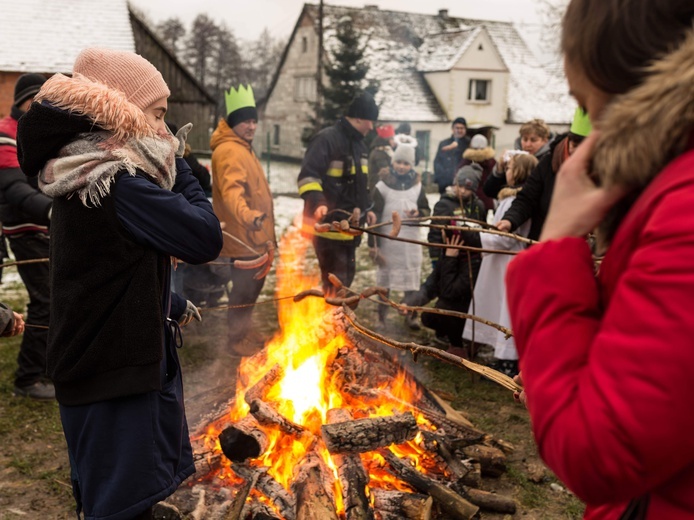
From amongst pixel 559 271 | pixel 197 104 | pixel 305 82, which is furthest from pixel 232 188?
pixel 305 82

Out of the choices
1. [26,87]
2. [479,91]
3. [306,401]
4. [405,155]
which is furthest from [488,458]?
[479,91]

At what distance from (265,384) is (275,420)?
51 centimetres

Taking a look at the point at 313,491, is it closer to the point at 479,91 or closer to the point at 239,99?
the point at 239,99

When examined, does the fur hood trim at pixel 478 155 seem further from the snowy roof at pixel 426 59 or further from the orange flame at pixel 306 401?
the snowy roof at pixel 426 59

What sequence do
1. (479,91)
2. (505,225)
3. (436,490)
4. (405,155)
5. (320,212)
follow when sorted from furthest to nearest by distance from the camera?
(479,91) < (405,155) < (320,212) < (505,225) < (436,490)

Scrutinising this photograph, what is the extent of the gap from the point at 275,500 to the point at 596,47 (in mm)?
3015

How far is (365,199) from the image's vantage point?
7.07 metres

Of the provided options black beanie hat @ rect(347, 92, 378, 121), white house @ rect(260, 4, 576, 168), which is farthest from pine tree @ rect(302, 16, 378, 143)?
black beanie hat @ rect(347, 92, 378, 121)

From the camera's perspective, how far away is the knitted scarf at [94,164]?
88.3 inches

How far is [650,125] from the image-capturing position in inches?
41.3

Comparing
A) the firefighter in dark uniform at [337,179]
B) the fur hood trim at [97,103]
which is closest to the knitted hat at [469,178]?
the firefighter in dark uniform at [337,179]

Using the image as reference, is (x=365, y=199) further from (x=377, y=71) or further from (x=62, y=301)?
(x=377, y=71)

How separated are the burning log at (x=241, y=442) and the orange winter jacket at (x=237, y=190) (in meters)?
2.75

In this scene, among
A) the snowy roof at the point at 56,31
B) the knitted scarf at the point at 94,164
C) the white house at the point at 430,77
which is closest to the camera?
the knitted scarf at the point at 94,164
